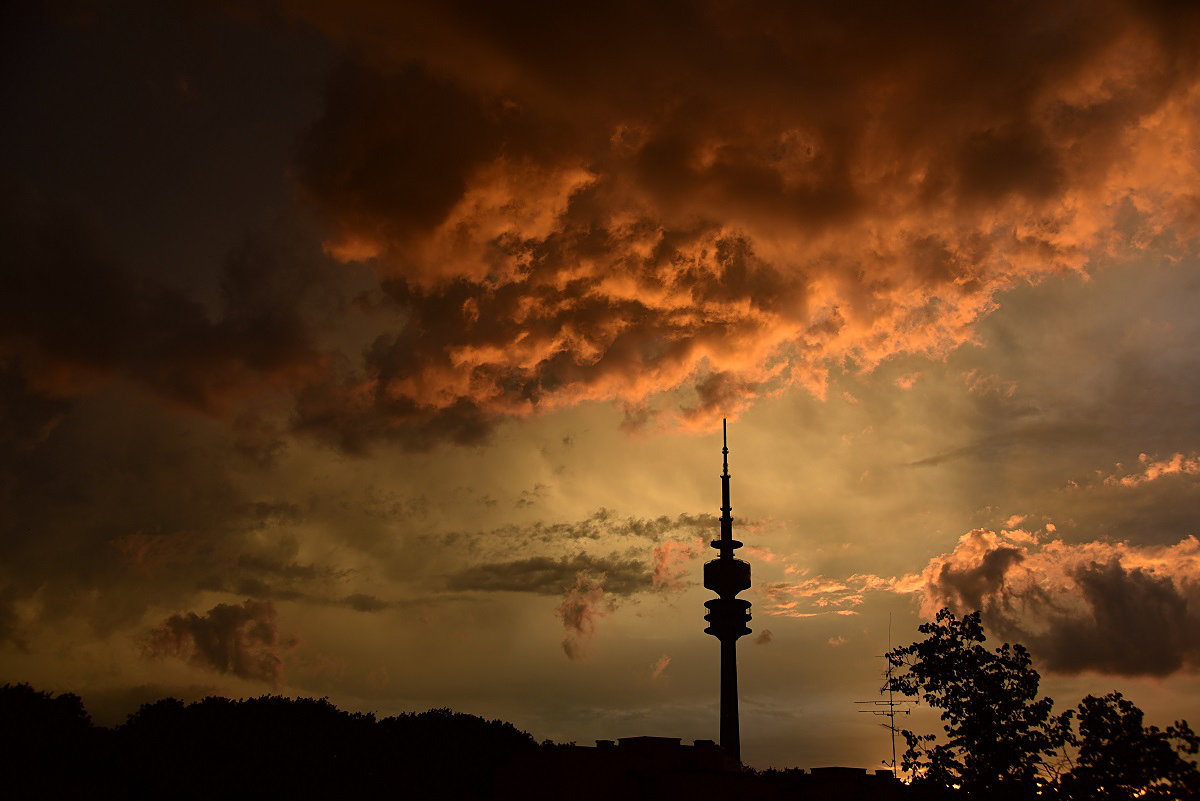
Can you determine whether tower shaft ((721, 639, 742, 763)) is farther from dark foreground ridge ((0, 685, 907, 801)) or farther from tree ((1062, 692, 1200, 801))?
tree ((1062, 692, 1200, 801))

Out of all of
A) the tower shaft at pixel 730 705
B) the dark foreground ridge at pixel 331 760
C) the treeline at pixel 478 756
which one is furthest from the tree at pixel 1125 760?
the tower shaft at pixel 730 705

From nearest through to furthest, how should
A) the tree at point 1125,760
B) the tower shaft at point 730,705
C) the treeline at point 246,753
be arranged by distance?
the tree at point 1125,760, the treeline at point 246,753, the tower shaft at point 730,705

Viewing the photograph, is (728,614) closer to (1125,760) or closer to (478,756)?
(478,756)

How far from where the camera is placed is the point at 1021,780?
34656 millimetres

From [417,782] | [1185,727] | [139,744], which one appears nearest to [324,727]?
[417,782]

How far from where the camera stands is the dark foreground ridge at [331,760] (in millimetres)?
44844

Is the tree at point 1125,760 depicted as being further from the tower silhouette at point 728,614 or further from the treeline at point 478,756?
the tower silhouette at point 728,614

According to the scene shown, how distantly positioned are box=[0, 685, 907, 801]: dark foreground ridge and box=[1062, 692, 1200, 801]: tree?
94.8 feet

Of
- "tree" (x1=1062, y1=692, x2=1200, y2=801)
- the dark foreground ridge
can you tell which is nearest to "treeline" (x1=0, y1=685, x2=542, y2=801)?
the dark foreground ridge

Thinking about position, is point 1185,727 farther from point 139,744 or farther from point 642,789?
point 139,744

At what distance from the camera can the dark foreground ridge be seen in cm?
4484

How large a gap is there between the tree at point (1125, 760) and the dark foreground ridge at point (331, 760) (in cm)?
2890

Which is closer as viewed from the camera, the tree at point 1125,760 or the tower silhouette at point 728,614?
the tree at point 1125,760

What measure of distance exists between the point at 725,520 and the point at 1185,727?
279ft
